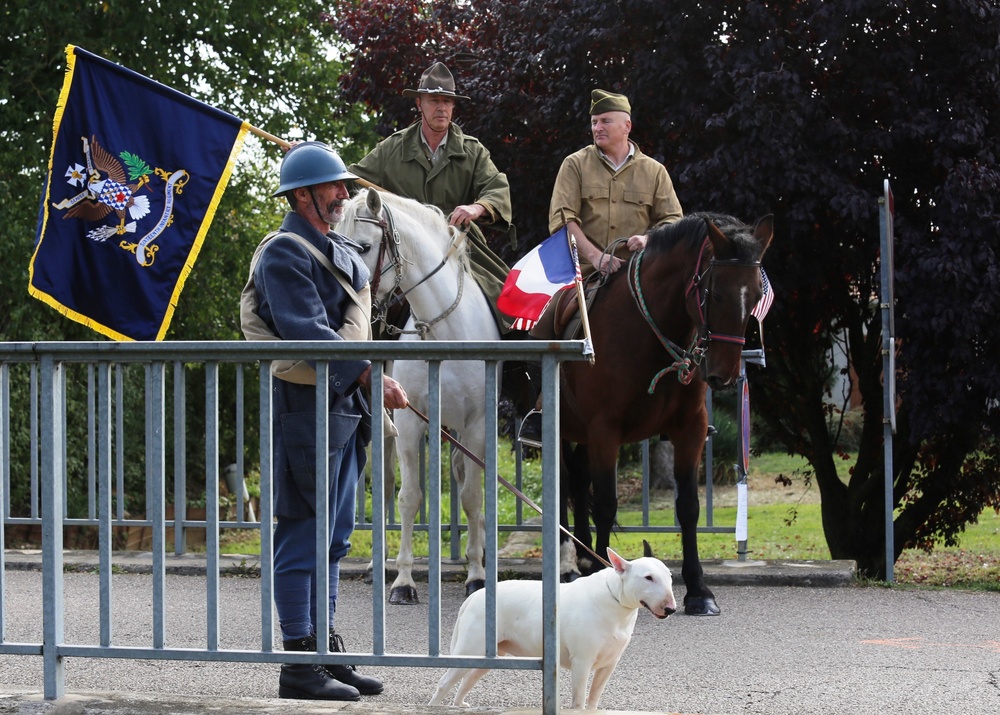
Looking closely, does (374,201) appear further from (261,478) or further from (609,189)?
(261,478)

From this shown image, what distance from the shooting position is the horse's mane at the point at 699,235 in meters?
6.70

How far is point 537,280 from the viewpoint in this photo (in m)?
7.56

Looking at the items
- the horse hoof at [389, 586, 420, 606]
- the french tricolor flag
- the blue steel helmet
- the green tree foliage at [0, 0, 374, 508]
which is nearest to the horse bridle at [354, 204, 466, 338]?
the french tricolor flag

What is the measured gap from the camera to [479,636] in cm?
454

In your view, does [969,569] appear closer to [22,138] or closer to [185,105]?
[185,105]

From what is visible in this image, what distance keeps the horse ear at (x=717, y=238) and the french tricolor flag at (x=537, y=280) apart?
104 cm

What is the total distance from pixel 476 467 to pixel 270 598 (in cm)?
359

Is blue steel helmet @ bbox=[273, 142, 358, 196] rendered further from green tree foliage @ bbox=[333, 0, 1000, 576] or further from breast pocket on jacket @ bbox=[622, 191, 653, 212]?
green tree foliage @ bbox=[333, 0, 1000, 576]

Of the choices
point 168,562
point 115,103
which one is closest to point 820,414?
point 168,562

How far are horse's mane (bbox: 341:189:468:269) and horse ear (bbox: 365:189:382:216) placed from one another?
3 cm

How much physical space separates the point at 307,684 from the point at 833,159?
19.8 feet

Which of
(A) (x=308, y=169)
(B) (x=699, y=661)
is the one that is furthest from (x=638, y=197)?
(A) (x=308, y=169)

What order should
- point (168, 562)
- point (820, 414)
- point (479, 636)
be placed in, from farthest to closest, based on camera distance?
point (820, 414)
point (168, 562)
point (479, 636)

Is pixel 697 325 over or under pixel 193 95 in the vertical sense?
under
